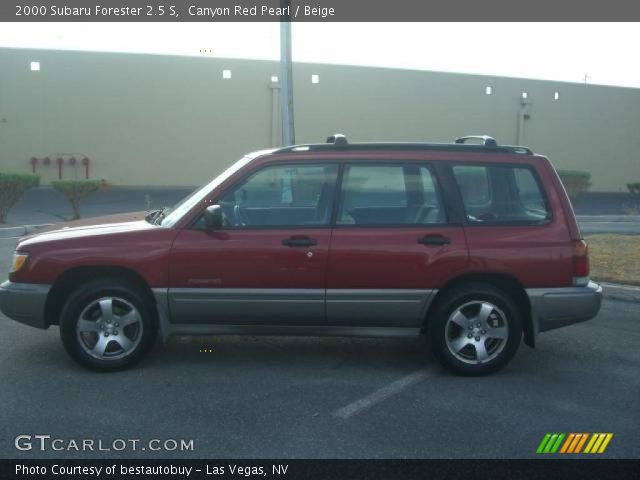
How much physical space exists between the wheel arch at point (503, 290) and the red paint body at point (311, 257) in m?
0.07

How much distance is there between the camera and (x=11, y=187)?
1435 cm

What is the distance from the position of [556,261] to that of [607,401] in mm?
1097

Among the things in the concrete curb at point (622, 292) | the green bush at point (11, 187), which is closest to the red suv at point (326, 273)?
the concrete curb at point (622, 292)

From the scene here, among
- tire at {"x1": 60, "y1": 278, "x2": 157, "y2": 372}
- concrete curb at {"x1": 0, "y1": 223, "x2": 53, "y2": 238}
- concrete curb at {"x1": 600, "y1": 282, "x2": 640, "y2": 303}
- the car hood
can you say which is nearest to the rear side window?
the car hood

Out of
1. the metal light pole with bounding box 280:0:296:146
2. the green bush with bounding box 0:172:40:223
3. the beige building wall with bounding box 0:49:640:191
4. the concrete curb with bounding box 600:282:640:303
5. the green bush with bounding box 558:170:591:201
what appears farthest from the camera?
the beige building wall with bounding box 0:49:640:191

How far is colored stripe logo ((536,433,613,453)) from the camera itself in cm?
417

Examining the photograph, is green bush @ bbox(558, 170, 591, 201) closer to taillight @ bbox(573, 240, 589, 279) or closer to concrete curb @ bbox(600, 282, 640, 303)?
concrete curb @ bbox(600, 282, 640, 303)

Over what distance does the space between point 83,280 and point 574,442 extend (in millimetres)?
3729

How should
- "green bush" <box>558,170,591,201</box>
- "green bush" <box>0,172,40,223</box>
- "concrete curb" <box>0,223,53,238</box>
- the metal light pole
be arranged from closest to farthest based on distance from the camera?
the metal light pole, "concrete curb" <box>0,223,53,238</box>, "green bush" <box>0,172,40,223</box>, "green bush" <box>558,170,591,201</box>

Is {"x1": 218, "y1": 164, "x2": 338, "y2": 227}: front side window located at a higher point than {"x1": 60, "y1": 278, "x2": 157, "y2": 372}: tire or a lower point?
higher

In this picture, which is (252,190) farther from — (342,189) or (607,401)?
(607,401)

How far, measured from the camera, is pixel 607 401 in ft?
16.3

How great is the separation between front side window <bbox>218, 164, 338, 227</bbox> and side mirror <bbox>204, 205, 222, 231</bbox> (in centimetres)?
16

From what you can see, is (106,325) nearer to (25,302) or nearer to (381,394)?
(25,302)
